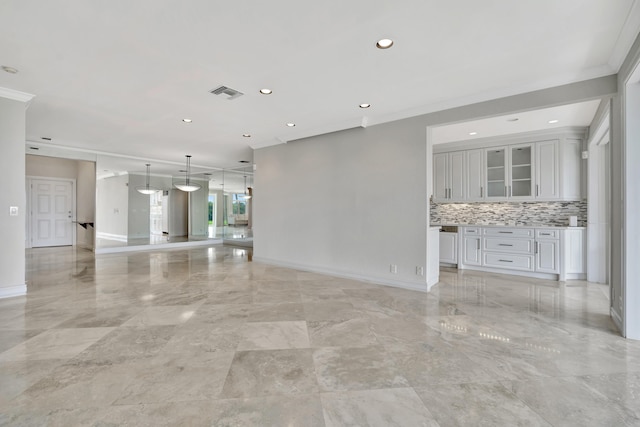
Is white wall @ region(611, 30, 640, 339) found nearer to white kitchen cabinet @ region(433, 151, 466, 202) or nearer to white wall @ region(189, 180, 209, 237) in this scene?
white kitchen cabinet @ region(433, 151, 466, 202)

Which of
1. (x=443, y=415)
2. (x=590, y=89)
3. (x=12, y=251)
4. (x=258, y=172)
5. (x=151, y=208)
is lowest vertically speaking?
(x=443, y=415)

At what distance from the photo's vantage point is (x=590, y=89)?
10.2 feet

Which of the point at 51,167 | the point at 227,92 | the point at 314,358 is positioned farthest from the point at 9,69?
the point at 51,167

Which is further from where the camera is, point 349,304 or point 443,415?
point 349,304

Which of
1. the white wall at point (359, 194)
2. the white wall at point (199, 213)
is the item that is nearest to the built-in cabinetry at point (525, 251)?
the white wall at point (359, 194)

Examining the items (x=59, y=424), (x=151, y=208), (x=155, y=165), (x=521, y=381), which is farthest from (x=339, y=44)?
(x=151, y=208)

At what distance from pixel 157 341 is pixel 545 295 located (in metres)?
4.91

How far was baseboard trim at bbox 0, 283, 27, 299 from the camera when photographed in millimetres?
3797

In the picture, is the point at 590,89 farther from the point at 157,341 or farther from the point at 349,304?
the point at 157,341

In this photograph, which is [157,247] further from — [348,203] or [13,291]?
[348,203]

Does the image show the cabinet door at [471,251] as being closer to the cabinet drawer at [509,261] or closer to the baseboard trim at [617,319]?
the cabinet drawer at [509,261]

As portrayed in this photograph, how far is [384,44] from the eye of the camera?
2.62 meters

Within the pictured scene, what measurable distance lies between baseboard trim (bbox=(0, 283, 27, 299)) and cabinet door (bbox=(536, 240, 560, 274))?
26.5 ft

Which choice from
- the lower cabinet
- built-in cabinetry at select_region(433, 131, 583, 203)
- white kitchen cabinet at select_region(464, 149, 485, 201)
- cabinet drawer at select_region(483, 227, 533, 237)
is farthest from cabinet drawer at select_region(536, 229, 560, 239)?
white kitchen cabinet at select_region(464, 149, 485, 201)
